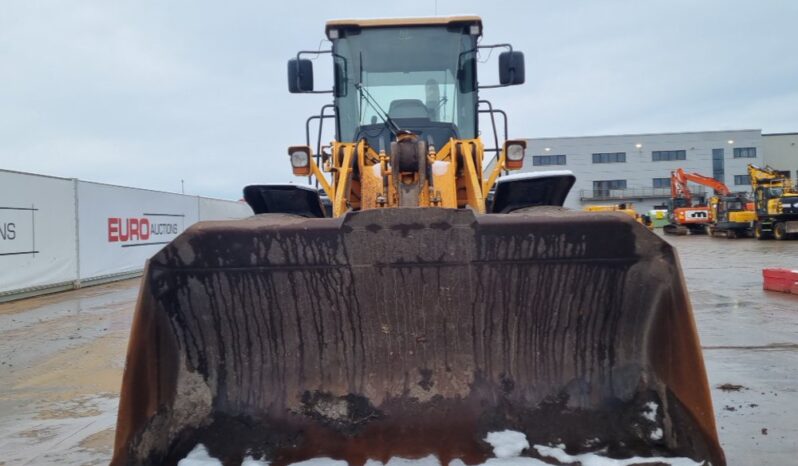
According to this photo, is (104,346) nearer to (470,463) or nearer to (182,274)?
(182,274)

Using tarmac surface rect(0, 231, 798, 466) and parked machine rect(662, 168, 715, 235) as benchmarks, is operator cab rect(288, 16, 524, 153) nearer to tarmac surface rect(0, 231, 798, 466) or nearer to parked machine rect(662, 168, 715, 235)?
tarmac surface rect(0, 231, 798, 466)

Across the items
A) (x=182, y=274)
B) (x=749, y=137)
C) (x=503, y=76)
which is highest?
(x=749, y=137)

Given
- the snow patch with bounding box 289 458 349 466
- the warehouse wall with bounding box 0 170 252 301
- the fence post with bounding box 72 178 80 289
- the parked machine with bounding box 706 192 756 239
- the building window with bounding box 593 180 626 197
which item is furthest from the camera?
the building window with bounding box 593 180 626 197

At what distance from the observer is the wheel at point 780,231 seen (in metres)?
29.0

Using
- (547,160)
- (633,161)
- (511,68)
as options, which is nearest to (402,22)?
(511,68)

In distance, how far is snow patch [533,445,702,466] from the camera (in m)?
2.64

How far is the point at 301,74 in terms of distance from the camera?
224 inches

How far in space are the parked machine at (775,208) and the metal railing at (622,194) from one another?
115 ft

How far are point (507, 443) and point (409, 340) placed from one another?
2.00 ft

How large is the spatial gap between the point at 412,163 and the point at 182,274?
1820 mm

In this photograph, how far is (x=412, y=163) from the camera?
13.7ft

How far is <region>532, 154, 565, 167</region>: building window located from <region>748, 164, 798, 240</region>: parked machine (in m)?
35.3

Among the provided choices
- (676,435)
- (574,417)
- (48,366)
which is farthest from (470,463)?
(48,366)

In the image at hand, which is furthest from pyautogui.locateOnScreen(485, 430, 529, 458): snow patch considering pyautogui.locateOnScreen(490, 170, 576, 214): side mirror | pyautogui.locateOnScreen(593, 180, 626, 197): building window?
pyautogui.locateOnScreen(593, 180, 626, 197): building window
